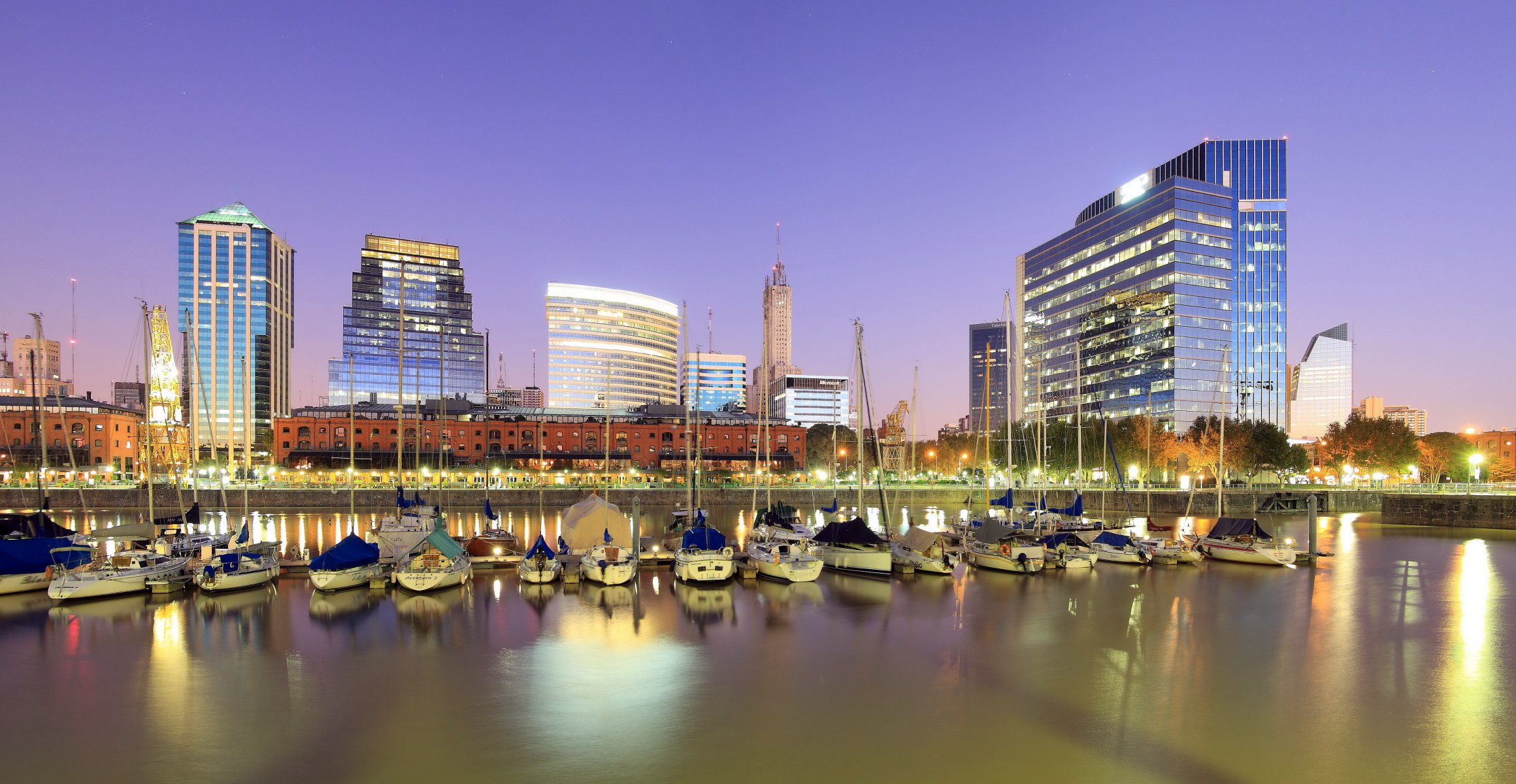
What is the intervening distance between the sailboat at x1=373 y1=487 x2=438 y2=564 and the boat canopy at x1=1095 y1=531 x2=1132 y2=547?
137 ft

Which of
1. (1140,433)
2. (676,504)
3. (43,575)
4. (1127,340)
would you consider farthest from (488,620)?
(1127,340)

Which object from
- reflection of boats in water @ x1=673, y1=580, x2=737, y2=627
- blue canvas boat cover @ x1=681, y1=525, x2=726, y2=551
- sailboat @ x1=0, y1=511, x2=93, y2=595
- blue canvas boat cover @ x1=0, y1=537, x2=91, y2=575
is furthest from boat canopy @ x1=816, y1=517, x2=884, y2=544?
blue canvas boat cover @ x1=0, y1=537, x2=91, y2=575

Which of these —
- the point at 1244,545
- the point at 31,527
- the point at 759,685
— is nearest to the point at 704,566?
the point at 759,685

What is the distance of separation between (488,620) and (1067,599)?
26801 millimetres

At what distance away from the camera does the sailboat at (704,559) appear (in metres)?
41.1

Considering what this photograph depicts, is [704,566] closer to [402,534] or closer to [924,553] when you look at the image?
[924,553]

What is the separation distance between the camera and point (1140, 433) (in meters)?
120

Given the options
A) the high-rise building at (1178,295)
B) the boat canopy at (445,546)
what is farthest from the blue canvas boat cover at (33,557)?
the high-rise building at (1178,295)

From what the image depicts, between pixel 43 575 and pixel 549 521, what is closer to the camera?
pixel 43 575

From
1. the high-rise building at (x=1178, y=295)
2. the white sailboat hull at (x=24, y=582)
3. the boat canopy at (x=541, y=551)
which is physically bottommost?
the white sailboat hull at (x=24, y=582)

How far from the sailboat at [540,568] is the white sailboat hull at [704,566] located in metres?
6.48

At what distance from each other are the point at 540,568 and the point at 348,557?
9.09 metres

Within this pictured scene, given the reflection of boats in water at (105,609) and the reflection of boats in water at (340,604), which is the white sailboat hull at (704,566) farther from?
the reflection of boats in water at (105,609)

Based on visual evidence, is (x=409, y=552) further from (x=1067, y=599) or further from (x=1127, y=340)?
(x=1127, y=340)
